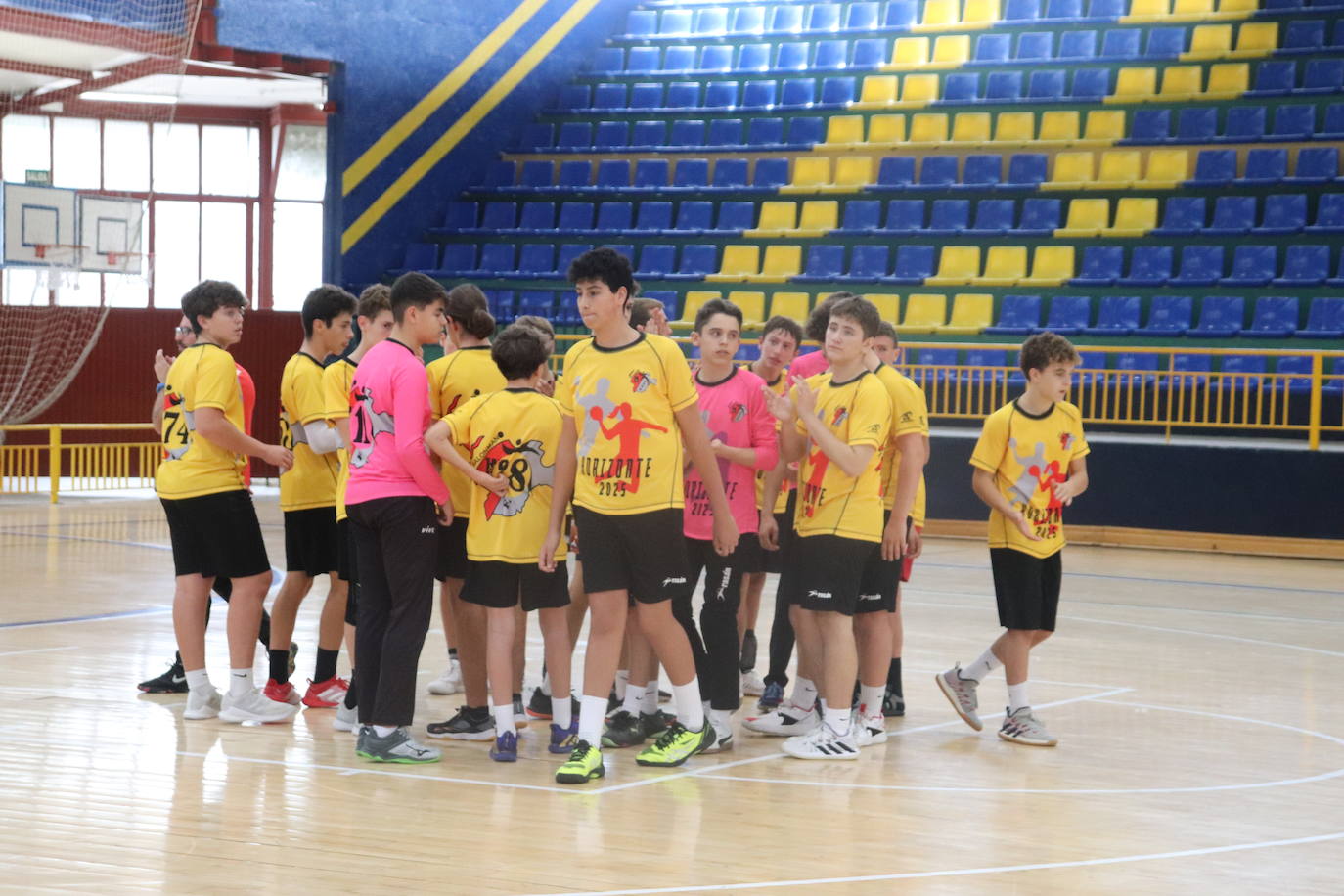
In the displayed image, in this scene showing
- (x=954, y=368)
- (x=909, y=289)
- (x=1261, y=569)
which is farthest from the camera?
(x=909, y=289)

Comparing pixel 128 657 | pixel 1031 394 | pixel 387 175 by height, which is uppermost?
pixel 387 175

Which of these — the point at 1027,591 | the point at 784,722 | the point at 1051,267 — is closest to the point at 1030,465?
the point at 1027,591

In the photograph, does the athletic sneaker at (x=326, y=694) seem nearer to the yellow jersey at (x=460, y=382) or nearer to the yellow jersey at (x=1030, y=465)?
the yellow jersey at (x=460, y=382)

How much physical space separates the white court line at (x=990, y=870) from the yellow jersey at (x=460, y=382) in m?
2.28

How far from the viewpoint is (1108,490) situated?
1364 centimetres

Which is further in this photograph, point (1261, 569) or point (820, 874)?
point (1261, 569)

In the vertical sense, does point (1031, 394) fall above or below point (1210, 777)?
above

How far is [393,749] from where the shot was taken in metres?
5.35

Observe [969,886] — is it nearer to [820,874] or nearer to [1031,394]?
[820,874]

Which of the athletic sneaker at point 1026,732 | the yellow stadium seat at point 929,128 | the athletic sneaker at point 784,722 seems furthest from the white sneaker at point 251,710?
the yellow stadium seat at point 929,128

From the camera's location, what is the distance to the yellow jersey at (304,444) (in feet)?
20.0

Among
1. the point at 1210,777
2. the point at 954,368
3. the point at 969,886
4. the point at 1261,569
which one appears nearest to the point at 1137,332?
the point at 954,368

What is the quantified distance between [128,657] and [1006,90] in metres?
13.4

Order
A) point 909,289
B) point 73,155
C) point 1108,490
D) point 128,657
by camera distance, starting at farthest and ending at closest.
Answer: point 73,155
point 909,289
point 1108,490
point 128,657
